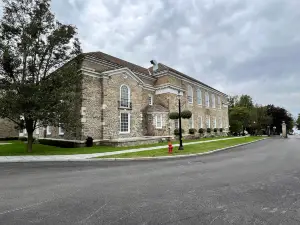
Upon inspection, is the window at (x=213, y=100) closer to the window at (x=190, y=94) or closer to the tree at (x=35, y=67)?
the window at (x=190, y=94)

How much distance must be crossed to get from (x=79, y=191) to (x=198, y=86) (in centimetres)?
3394

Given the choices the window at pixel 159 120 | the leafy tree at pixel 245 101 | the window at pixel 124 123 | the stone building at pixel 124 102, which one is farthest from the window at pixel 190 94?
the leafy tree at pixel 245 101

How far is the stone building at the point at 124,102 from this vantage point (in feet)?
69.5

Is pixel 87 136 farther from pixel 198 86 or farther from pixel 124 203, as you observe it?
pixel 198 86

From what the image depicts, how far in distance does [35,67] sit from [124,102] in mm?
10787

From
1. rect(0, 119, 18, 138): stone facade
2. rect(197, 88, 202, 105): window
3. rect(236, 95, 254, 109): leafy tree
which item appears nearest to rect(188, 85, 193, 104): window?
rect(197, 88, 202, 105): window

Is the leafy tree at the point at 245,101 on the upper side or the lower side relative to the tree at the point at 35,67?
upper

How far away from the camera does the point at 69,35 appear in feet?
53.5

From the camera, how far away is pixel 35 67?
15.5m

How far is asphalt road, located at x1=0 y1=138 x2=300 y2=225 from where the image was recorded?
12.6 ft

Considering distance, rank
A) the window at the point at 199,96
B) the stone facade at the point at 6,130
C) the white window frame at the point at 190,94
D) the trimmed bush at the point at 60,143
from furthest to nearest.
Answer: the window at the point at 199,96
the white window frame at the point at 190,94
the stone facade at the point at 6,130
the trimmed bush at the point at 60,143

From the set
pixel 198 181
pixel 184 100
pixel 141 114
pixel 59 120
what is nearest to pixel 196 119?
pixel 184 100

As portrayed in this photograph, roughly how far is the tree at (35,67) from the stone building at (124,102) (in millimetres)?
3065

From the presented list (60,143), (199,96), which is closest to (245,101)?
(199,96)
